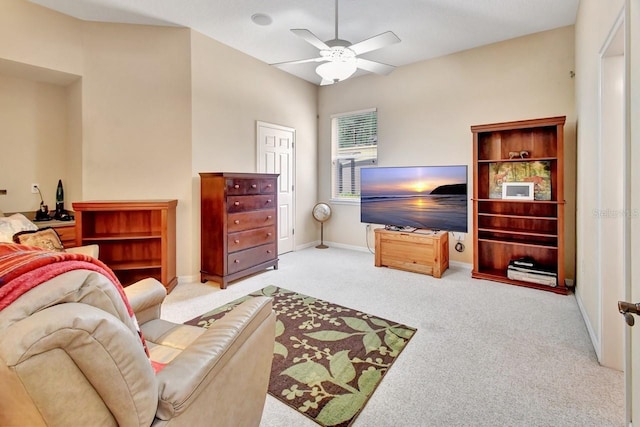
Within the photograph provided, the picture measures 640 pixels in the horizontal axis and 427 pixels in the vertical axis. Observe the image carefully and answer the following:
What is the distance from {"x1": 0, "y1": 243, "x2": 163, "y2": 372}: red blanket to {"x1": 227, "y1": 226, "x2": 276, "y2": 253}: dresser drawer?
2.71 metres

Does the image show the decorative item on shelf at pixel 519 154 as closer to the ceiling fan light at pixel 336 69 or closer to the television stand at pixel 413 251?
the television stand at pixel 413 251

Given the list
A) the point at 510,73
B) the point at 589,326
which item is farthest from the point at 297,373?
the point at 510,73

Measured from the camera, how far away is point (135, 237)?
3.35 metres

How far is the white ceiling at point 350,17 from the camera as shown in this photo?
10.3 feet

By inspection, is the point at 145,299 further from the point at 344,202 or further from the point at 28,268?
the point at 344,202

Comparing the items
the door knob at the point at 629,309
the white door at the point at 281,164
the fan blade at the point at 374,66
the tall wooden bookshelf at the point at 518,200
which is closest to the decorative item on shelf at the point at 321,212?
the white door at the point at 281,164

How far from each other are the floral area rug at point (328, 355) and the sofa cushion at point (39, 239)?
129 centimetres

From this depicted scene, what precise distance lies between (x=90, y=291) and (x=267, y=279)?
3.19 m

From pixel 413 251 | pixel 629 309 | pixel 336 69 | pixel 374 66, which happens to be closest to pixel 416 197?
pixel 413 251

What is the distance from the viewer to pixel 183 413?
92 centimetres

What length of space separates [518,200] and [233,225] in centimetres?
337

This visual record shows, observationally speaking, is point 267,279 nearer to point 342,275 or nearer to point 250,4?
point 342,275

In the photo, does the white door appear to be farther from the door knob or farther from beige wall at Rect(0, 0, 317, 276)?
the door knob

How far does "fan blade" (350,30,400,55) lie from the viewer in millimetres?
2543
